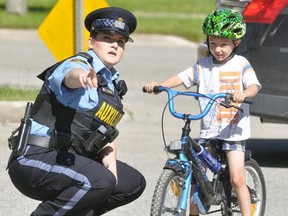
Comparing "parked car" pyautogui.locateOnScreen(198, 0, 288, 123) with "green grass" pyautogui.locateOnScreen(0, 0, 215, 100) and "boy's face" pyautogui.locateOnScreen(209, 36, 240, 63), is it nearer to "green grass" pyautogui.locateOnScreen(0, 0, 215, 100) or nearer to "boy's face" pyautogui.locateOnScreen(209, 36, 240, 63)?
"boy's face" pyautogui.locateOnScreen(209, 36, 240, 63)

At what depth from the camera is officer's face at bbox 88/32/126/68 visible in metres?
5.30

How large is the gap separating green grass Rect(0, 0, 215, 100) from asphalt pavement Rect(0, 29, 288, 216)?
0.61 metres

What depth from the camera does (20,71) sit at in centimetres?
1523

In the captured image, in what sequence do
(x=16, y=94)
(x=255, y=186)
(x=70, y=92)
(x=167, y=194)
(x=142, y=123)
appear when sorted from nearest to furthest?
1. (x=70, y=92)
2. (x=167, y=194)
3. (x=255, y=186)
4. (x=142, y=123)
5. (x=16, y=94)

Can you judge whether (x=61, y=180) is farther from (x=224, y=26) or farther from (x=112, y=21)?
(x=224, y=26)

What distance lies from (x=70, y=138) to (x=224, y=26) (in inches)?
55.1

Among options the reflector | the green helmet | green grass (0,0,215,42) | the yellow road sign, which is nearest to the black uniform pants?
the green helmet

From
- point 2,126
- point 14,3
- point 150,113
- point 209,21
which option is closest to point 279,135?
point 150,113

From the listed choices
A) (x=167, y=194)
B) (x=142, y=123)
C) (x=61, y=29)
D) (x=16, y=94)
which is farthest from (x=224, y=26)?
(x=16, y=94)

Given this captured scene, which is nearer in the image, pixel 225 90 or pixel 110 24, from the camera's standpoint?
pixel 110 24

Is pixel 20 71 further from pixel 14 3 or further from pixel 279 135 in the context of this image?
pixel 14 3

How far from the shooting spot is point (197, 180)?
5.89 metres

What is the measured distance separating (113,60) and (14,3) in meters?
18.4

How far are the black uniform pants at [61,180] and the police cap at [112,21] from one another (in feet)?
2.38
